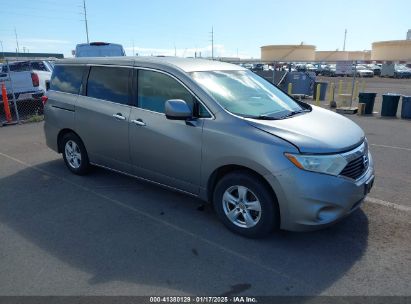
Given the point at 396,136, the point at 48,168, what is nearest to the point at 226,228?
the point at 48,168

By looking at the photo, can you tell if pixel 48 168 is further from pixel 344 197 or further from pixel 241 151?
pixel 344 197

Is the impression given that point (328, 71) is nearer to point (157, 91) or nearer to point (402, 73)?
point (402, 73)

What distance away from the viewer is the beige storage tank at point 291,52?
269ft

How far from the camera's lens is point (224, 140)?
3.63 meters

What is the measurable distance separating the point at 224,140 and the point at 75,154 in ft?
9.81

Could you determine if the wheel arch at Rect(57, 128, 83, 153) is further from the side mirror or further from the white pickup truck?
the white pickup truck

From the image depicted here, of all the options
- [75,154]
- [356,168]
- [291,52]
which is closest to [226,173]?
[356,168]

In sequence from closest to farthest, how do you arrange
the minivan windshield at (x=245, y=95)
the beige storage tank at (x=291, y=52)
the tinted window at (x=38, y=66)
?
1. the minivan windshield at (x=245, y=95)
2. the tinted window at (x=38, y=66)
3. the beige storage tank at (x=291, y=52)

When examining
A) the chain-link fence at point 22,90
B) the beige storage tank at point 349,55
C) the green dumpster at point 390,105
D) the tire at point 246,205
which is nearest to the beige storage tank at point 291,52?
the beige storage tank at point 349,55

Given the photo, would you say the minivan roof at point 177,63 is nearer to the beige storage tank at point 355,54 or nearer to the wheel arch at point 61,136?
the wheel arch at point 61,136

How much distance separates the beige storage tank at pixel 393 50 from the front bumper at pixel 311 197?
233 feet

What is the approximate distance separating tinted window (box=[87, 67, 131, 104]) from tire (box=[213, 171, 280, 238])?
187 cm

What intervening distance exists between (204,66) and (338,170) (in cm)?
209

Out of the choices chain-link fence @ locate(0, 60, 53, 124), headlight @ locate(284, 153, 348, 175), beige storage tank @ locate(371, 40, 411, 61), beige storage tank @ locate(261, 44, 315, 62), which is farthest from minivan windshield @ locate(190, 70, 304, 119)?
beige storage tank @ locate(261, 44, 315, 62)
